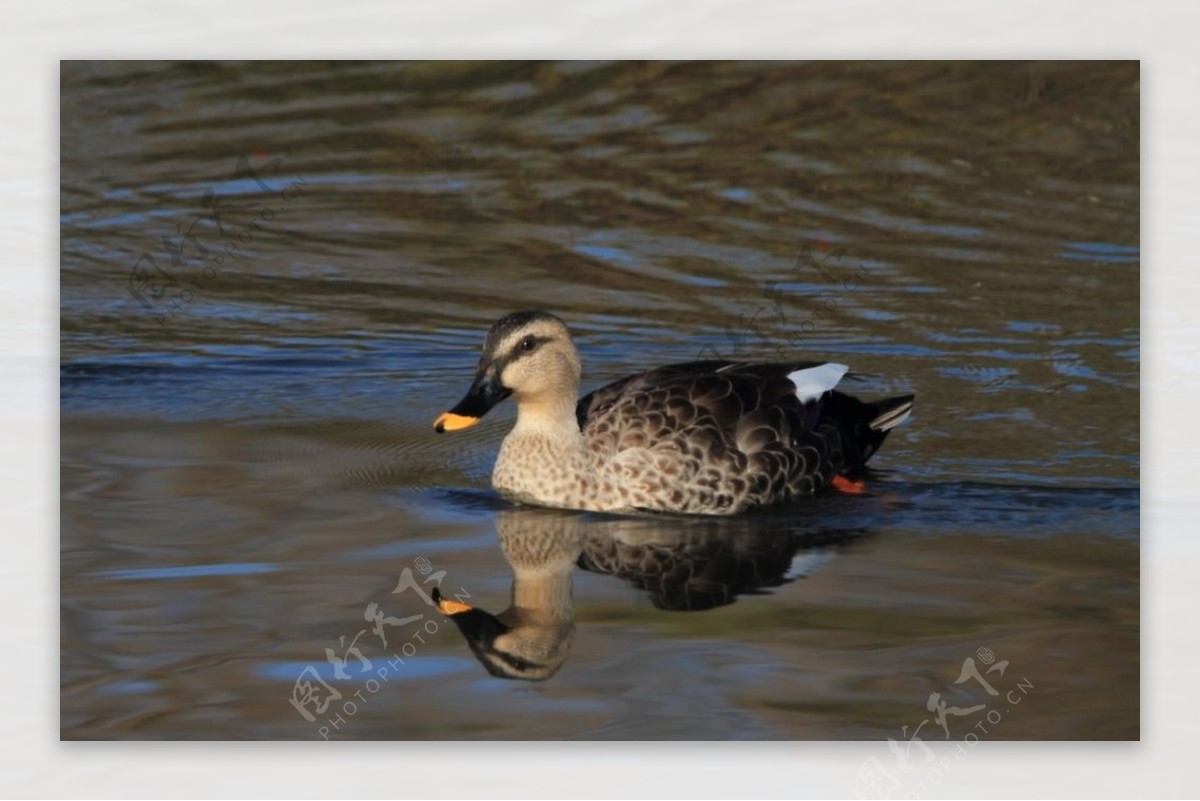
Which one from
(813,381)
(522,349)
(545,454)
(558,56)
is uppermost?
(558,56)

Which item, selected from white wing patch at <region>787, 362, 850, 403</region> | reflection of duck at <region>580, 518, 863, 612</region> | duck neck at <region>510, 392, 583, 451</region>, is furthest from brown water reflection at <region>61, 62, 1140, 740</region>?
white wing patch at <region>787, 362, 850, 403</region>

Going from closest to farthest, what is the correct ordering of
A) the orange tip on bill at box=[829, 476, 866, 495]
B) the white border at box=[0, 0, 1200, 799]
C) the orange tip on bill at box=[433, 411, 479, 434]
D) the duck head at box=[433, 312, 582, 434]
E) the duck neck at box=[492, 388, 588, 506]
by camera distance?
the white border at box=[0, 0, 1200, 799], the orange tip on bill at box=[433, 411, 479, 434], the duck head at box=[433, 312, 582, 434], the duck neck at box=[492, 388, 588, 506], the orange tip on bill at box=[829, 476, 866, 495]

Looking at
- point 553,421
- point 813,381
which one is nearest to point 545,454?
point 553,421

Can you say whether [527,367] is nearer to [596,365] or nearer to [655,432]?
[655,432]

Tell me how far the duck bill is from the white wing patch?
1059mm

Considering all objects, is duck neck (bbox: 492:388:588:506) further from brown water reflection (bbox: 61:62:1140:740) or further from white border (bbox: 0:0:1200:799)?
white border (bbox: 0:0:1200:799)

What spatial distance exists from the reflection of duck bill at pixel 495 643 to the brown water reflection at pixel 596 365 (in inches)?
2.1

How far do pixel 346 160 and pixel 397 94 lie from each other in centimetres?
69

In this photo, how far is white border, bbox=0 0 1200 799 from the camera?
26.1 ft

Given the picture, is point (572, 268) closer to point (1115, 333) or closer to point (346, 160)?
point (346, 160)

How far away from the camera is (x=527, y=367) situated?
9.19 m

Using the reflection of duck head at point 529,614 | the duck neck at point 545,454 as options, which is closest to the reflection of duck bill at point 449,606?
the reflection of duck head at point 529,614

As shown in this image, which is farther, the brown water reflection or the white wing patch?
the white wing patch

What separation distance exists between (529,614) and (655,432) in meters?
1.08
